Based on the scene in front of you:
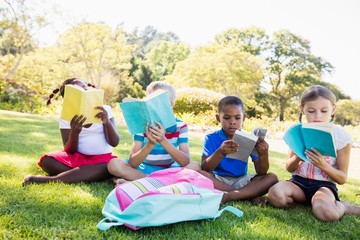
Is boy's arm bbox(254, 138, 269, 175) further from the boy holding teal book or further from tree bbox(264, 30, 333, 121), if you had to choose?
tree bbox(264, 30, 333, 121)

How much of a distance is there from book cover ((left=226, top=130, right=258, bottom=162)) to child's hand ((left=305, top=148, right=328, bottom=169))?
0.38 meters

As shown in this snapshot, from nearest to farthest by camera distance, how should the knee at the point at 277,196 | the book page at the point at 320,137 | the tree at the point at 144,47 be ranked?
the book page at the point at 320,137 → the knee at the point at 277,196 → the tree at the point at 144,47

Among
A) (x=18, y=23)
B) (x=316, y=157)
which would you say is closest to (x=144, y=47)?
(x=18, y=23)

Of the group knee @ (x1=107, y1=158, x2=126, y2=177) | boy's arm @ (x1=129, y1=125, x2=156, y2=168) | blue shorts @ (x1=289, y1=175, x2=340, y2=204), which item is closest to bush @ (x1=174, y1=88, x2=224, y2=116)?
boy's arm @ (x1=129, y1=125, x2=156, y2=168)

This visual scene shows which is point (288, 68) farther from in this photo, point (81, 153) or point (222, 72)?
point (81, 153)

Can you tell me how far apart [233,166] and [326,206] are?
829 millimetres

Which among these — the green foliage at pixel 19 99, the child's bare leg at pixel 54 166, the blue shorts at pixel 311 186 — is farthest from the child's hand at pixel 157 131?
the green foliage at pixel 19 99

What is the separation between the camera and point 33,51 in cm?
2072

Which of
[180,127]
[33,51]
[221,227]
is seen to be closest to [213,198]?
[221,227]

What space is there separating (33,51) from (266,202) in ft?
67.5

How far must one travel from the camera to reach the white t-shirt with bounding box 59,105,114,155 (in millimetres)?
3270

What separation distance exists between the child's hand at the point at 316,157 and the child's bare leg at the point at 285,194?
1.03ft

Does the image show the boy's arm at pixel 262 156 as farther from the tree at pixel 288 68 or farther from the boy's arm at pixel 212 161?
the tree at pixel 288 68

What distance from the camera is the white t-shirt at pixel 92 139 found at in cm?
327
